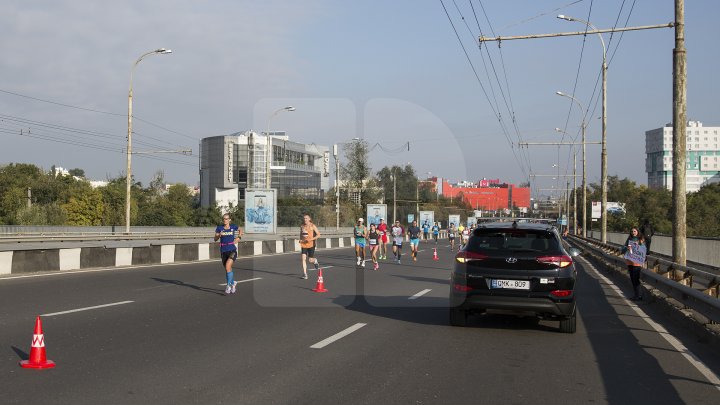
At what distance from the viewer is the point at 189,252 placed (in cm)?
2705

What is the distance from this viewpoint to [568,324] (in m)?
9.94

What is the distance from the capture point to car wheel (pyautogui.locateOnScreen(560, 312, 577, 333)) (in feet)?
32.5

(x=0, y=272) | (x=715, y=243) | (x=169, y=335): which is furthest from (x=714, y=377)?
(x=715, y=243)

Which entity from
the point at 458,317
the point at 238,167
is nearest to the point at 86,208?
the point at 238,167

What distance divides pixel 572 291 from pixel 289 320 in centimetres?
430

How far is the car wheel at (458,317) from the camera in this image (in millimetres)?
10211

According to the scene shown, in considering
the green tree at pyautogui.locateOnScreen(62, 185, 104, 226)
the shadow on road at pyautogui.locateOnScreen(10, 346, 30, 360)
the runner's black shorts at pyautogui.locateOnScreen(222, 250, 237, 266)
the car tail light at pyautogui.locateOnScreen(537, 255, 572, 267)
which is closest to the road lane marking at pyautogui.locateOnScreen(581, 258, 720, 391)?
the car tail light at pyautogui.locateOnScreen(537, 255, 572, 267)

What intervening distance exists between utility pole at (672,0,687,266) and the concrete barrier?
16.9 metres

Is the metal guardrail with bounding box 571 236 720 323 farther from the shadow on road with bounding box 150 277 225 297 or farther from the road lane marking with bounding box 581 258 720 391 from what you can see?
the shadow on road with bounding box 150 277 225 297

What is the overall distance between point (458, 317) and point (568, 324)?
1.59 metres

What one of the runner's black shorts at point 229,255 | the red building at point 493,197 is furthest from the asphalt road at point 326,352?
the red building at point 493,197

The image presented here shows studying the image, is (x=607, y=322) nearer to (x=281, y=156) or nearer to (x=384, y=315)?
(x=384, y=315)

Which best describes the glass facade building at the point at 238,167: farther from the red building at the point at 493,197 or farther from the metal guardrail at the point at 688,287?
the metal guardrail at the point at 688,287

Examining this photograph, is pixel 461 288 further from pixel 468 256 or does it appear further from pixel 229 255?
pixel 229 255
